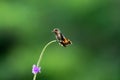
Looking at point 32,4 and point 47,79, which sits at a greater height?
point 32,4

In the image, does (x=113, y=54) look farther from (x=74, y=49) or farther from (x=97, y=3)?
(x=97, y=3)

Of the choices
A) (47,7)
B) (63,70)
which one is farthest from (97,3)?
(63,70)

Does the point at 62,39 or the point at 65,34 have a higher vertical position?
the point at 65,34

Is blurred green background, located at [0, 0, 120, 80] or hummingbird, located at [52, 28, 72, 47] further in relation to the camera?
blurred green background, located at [0, 0, 120, 80]

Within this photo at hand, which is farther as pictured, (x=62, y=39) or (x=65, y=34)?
(x=65, y=34)

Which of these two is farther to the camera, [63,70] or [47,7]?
[47,7]

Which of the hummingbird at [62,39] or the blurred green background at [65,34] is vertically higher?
the blurred green background at [65,34]

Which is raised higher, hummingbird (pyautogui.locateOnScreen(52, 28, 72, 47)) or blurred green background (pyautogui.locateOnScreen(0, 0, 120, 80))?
blurred green background (pyautogui.locateOnScreen(0, 0, 120, 80))

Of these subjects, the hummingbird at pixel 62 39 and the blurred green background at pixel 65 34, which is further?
the blurred green background at pixel 65 34
